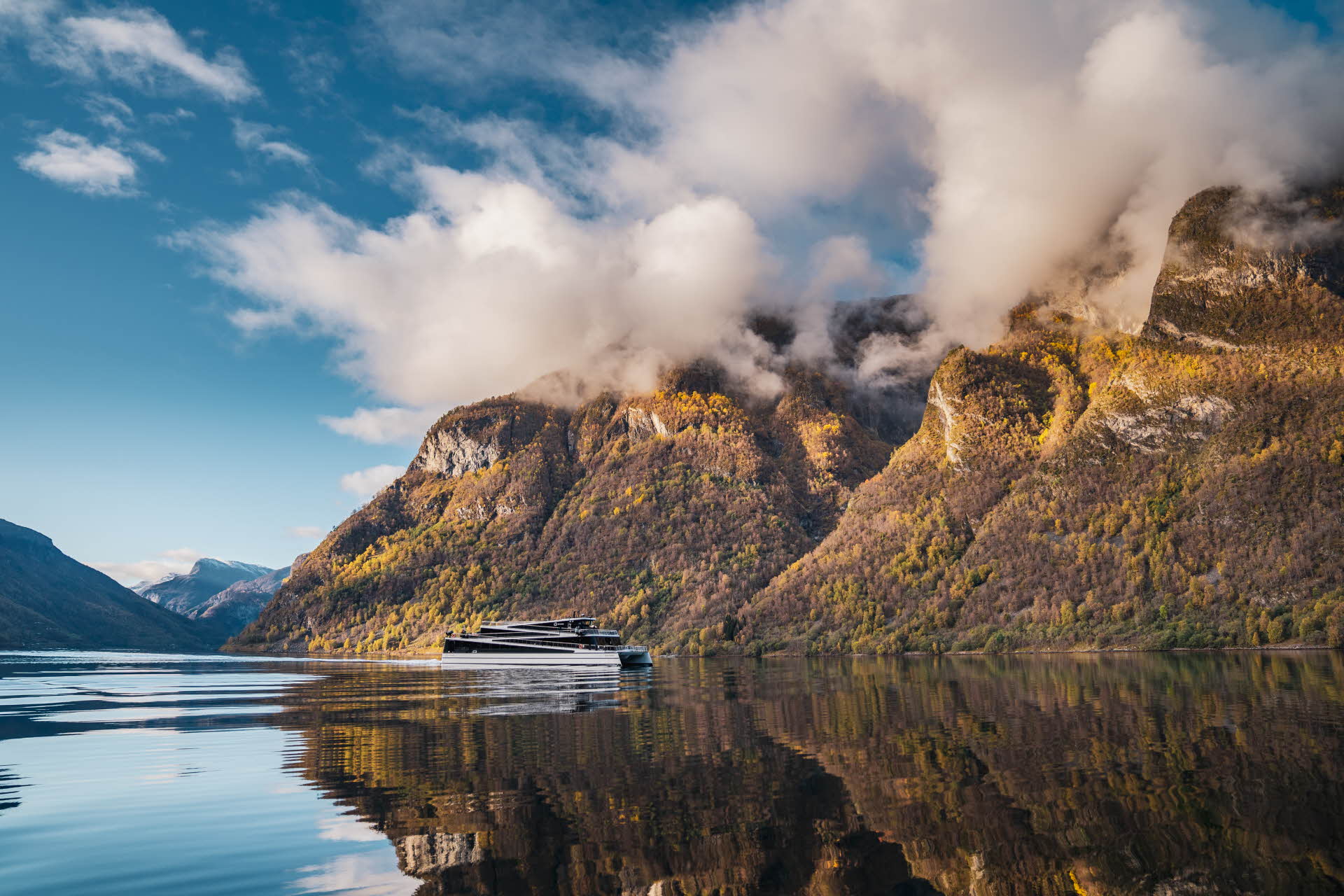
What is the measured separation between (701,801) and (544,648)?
111 m

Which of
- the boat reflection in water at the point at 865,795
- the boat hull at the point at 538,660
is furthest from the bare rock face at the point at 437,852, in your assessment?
the boat hull at the point at 538,660

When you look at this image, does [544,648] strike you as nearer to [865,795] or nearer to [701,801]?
[701,801]

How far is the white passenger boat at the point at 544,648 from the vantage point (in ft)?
397

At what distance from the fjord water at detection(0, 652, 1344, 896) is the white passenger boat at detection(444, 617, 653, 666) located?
251ft

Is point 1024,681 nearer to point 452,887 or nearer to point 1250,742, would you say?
point 1250,742

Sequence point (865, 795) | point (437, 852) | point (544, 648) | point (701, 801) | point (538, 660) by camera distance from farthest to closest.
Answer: point (544, 648)
point (538, 660)
point (865, 795)
point (701, 801)
point (437, 852)

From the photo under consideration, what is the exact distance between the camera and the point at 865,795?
68.1 ft

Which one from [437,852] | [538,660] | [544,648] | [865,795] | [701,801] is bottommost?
[538,660]

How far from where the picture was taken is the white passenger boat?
4766 inches

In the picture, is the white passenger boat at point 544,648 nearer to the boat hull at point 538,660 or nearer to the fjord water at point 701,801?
the boat hull at point 538,660

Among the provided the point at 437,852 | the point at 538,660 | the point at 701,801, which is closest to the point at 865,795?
the point at 701,801

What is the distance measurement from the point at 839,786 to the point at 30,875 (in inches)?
738

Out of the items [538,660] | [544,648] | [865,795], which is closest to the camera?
[865,795]

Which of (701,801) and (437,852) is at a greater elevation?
(437,852)
